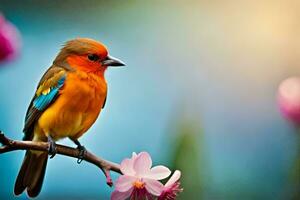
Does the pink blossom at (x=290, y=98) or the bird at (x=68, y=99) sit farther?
the pink blossom at (x=290, y=98)

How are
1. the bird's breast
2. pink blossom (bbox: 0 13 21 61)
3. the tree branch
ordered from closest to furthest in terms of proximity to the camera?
the tree branch → the bird's breast → pink blossom (bbox: 0 13 21 61)

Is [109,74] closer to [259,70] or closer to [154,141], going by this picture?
[154,141]

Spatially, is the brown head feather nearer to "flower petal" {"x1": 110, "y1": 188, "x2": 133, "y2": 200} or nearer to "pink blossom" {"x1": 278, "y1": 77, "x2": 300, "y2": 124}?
"flower petal" {"x1": 110, "y1": 188, "x2": 133, "y2": 200}

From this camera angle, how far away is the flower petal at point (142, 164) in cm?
80

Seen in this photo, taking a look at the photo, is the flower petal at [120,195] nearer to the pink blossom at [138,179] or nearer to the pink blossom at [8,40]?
the pink blossom at [138,179]

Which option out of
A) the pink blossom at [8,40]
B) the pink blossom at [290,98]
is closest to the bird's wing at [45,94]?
the pink blossom at [8,40]

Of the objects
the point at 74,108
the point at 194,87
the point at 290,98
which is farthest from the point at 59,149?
the point at 290,98

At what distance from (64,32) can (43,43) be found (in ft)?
0.16

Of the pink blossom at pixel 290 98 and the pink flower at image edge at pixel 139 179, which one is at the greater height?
the pink blossom at pixel 290 98

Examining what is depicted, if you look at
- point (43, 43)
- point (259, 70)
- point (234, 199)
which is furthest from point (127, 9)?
point (234, 199)

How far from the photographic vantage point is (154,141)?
3.80ft

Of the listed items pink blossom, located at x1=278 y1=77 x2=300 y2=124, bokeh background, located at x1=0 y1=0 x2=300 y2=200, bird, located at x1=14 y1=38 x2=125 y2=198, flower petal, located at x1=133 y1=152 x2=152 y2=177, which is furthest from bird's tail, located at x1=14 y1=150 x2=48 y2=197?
pink blossom, located at x1=278 y1=77 x2=300 y2=124

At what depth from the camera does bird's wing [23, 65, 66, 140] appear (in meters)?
0.94

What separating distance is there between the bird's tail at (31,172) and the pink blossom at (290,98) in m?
0.48
